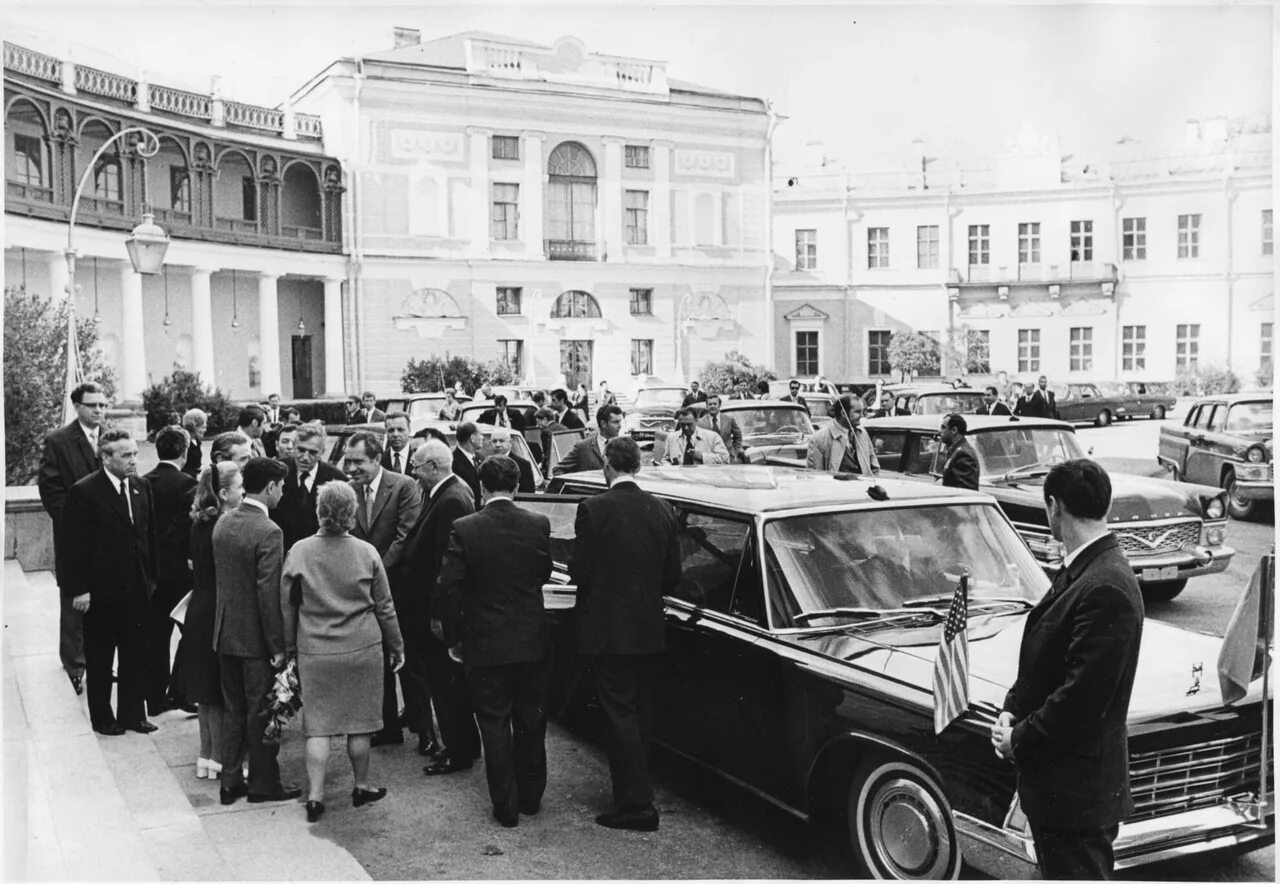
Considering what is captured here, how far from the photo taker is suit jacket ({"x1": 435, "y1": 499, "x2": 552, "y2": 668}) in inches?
229

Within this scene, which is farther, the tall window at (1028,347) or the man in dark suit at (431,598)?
the tall window at (1028,347)

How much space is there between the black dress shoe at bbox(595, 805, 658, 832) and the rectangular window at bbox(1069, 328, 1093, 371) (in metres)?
35.9

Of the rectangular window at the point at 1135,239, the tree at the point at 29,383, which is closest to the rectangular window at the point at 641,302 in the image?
the rectangular window at the point at 1135,239

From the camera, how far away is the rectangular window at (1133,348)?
36781 millimetres

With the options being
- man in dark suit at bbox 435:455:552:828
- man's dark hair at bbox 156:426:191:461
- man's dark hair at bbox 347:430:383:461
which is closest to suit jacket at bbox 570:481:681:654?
man in dark suit at bbox 435:455:552:828

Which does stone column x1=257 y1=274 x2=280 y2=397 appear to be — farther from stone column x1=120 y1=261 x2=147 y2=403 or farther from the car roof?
the car roof

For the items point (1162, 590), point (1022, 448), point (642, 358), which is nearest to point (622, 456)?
point (1022, 448)

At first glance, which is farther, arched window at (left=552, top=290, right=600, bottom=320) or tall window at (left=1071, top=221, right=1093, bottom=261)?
→ tall window at (left=1071, top=221, right=1093, bottom=261)

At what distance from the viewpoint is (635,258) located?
36031mm

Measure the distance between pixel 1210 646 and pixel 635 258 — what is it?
31.7 meters

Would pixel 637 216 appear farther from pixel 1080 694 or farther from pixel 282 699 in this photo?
pixel 1080 694

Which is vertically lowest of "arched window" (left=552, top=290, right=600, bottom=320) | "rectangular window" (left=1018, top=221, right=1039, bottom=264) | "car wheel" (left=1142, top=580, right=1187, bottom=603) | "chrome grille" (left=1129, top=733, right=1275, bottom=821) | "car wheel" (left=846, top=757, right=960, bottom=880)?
"car wheel" (left=1142, top=580, right=1187, bottom=603)

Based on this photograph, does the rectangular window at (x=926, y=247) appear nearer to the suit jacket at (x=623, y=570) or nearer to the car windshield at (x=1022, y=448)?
the car windshield at (x=1022, y=448)

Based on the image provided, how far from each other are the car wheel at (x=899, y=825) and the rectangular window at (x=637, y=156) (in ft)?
104
